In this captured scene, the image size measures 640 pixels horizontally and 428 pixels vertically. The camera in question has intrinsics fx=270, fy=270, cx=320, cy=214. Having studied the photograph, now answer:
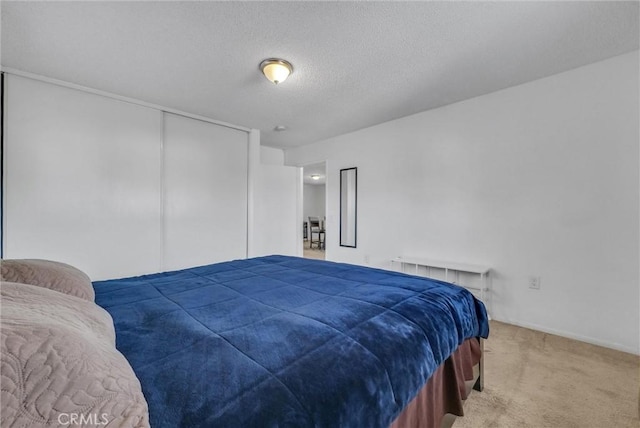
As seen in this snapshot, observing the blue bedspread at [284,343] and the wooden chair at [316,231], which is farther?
the wooden chair at [316,231]

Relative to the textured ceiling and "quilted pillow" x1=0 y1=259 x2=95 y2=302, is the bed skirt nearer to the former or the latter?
"quilted pillow" x1=0 y1=259 x2=95 y2=302

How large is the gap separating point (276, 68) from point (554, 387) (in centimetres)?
→ 311

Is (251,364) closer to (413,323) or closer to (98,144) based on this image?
(413,323)

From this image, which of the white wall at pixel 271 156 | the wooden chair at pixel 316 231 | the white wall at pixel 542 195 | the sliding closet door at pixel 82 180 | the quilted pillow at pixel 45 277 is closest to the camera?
the quilted pillow at pixel 45 277

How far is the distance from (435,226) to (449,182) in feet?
1.87

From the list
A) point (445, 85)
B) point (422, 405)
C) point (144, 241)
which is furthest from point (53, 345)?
point (445, 85)

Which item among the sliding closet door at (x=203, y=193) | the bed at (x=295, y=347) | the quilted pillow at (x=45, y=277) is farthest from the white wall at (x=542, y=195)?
the quilted pillow at (x=45, y=277)

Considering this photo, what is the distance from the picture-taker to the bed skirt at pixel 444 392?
112 centimetres

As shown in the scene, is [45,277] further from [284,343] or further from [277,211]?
[277,211]

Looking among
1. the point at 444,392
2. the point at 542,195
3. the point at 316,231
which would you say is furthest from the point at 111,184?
the point at 316,231

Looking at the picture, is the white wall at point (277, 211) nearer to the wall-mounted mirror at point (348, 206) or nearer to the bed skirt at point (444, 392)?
the wall-mounted mirror at point (348, 206)

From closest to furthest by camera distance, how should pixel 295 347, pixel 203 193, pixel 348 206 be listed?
pixel 295 347 → pixel 203 193 → pixel 348 206

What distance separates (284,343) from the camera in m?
0.90

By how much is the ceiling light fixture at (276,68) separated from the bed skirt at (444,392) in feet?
7.91
